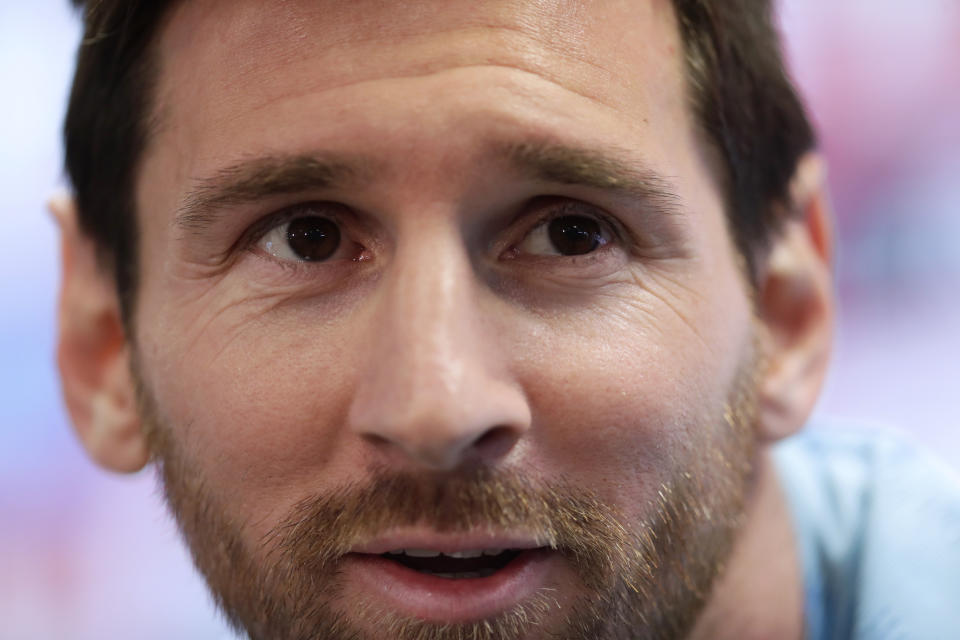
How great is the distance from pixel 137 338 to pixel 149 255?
113mm

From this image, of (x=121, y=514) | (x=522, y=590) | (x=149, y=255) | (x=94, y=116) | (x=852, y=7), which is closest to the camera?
(x=522, y=590)

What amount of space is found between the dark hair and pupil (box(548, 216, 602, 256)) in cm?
23

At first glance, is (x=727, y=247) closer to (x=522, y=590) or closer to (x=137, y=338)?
(x=522, y=590)

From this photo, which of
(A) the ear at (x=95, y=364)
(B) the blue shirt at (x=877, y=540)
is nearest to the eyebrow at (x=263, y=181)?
(A) the ear at (x=95, y=364)

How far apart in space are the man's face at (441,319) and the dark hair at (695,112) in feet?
0.25

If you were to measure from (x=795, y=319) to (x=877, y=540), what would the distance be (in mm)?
331

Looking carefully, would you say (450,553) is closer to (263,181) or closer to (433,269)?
(433,269)

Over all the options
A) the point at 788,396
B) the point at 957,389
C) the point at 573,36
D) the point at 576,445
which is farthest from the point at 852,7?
the point at 576,445

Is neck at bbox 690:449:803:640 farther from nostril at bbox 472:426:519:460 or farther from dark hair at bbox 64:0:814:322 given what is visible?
nostril at bbox 472:426:519:460

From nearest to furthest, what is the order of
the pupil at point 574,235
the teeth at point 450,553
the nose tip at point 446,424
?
1. the nose tip at point 446,424
2. the teeth at point 450,553
3. the pupil at point 574,235

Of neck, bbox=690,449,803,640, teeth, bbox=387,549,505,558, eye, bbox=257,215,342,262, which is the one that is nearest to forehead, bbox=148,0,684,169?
eye, bbox=257,215,342,262

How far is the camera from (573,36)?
4.00 ft

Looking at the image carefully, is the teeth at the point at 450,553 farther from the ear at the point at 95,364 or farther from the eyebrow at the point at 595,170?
the ear at the point at 95,364

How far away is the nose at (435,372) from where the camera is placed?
104 cm
